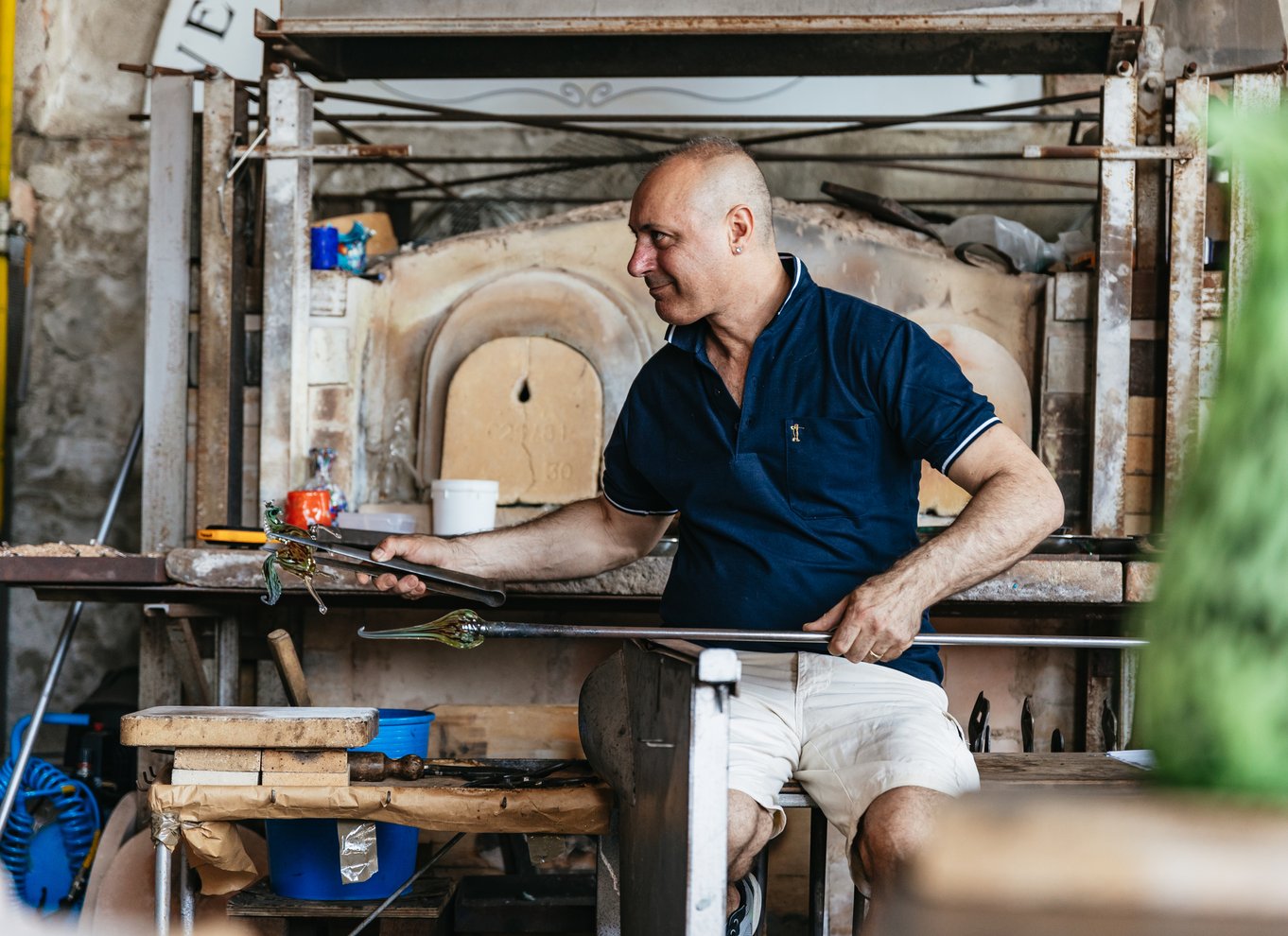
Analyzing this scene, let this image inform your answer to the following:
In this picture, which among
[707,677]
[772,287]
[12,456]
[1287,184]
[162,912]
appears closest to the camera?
[1287,184]

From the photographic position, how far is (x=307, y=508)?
11.9 feet

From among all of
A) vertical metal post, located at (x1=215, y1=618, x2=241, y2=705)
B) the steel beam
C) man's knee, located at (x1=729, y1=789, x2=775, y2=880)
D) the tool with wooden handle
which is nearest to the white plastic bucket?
the tool with wooden handle

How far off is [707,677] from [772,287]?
1.18 m

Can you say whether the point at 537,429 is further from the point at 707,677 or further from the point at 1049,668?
→ the point at 707,677

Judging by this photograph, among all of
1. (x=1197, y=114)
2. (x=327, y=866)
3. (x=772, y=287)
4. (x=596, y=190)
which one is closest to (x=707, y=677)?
(x=772, y=287)

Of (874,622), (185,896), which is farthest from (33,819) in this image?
(874,622)

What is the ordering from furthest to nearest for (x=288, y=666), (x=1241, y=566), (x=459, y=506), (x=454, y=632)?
1. (x=459, y=506)
2. (x=288, y=666)
3. (x=454, y=632)
4. (x=1241, y=566)

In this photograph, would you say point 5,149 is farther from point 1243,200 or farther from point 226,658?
point 1243,200

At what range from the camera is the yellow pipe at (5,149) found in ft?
15.1

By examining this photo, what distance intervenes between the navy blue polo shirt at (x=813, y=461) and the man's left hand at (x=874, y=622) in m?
0.35

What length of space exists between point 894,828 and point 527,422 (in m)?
2.37

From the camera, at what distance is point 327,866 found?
294cm

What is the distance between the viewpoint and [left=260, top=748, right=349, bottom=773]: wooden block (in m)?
2.43

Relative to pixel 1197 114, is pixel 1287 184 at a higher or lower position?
lower
